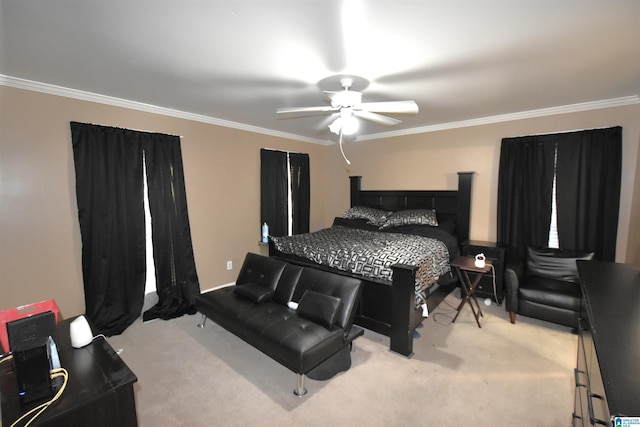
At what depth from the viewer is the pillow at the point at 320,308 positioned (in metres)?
2.21

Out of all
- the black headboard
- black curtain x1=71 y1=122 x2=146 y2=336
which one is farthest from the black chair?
black curtain x1=71 y1=122 x2=146 y2=336

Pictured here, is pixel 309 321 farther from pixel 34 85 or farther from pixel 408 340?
pixel 34 85

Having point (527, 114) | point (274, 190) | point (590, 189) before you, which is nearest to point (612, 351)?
point (590, 189)

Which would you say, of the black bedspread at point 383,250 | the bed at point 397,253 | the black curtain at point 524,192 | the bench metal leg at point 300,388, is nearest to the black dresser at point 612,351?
the bed at point 397,253

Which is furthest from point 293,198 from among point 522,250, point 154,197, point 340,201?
point 522,250

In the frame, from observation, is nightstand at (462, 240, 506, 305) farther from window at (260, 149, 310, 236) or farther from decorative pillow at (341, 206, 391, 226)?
window at (260, 149, 310, 236)

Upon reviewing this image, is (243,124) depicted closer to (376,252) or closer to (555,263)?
(376,252)

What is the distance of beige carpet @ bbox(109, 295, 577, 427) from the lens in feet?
6.00

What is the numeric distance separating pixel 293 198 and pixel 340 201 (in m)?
1.06

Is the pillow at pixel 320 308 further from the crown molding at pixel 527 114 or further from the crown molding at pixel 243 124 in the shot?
the crown molding at pixel 527 114

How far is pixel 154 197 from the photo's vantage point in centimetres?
328

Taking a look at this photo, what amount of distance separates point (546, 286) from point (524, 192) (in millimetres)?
1230

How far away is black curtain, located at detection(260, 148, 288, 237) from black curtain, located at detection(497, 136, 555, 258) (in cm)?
320

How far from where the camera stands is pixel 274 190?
15.1ft
